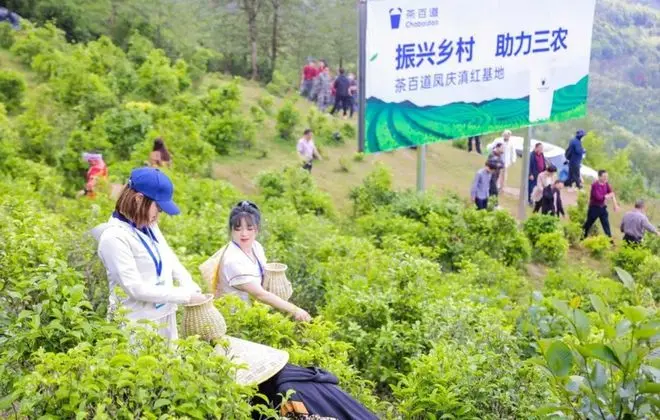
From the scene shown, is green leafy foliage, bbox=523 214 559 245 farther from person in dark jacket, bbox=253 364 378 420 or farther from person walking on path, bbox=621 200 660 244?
person in dark jacket, bbox=253 364 378 420

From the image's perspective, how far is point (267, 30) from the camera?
910 inches

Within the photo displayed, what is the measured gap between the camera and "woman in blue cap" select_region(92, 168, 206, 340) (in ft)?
11.2

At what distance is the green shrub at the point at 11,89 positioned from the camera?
13549 millimetres

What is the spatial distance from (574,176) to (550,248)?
3.54 m

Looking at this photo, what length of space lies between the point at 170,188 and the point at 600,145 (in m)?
17.1

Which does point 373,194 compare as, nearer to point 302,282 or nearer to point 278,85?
point 302,282

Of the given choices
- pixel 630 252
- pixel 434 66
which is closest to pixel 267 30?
pixel 434 66

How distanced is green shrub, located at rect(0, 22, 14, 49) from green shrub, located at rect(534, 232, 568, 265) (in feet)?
42.6

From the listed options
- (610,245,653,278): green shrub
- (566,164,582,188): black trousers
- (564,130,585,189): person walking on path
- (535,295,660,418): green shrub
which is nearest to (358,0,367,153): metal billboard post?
(610,245,653,278): green shrub

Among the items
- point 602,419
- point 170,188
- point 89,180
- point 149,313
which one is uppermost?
point 170,188

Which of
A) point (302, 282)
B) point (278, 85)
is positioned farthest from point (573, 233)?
point (278, 85)

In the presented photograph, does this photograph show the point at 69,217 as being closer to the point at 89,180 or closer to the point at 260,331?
the point at 89,180

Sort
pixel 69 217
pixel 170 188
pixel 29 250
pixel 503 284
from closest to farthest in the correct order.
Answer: pixel 170 188
pixel 29 250
pixel 69 217
pixel 503 284

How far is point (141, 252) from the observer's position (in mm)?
3479
